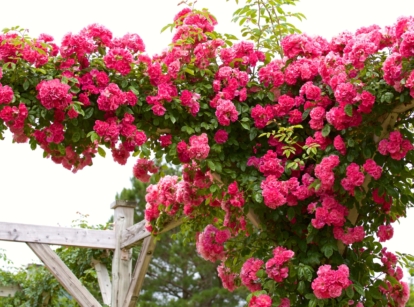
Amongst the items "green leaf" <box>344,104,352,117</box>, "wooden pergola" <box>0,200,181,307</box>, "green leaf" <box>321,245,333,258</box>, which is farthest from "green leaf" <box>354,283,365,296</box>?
"wooden pergola" <box>0,200,181,307</box>

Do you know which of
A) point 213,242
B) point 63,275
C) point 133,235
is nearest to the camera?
point 213,242

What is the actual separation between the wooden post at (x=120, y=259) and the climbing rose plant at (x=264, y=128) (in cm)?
202

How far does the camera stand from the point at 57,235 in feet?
16.9

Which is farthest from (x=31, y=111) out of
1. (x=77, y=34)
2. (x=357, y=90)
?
(x=357, y=90)

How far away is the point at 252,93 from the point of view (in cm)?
333

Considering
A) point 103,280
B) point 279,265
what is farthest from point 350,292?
point 103,280

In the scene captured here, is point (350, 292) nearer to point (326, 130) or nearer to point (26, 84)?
point (326, 130)

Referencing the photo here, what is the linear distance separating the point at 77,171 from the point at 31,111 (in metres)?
0.56

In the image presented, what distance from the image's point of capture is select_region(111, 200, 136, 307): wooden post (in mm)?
5320

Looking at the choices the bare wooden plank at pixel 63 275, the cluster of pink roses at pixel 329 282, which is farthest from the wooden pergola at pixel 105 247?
the cluster of pink roses at pixel 329 282

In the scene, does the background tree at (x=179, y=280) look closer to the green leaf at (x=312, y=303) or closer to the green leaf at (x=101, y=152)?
the green leaf at (x=101, y=152)

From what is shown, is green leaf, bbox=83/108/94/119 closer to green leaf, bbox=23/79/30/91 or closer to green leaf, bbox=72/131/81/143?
green leaf, bbox=72/131/81/143

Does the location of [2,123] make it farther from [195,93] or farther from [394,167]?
[394,167]

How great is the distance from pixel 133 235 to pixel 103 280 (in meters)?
0.63
